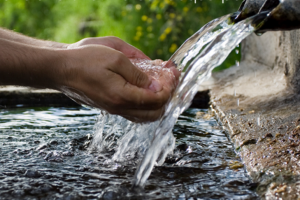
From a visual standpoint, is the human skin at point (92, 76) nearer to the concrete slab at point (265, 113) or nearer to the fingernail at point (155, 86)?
the fingernail at point (155, 86)

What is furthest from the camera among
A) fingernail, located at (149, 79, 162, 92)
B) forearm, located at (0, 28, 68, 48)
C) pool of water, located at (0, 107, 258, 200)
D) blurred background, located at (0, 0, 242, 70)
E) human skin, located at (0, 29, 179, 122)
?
blurred background, located at (0, 0, 242, 70)

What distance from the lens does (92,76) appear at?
1.54 m

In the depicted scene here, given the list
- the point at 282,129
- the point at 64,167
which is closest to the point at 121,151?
the point at 64,167

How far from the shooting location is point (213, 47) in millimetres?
1829

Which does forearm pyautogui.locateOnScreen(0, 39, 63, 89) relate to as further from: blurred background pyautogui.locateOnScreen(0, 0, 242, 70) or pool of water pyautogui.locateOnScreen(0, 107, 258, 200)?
blurred background pyautogui.locateOnScreen(0, 0, 242, 70)

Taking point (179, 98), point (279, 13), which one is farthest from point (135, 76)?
point (279, 13)

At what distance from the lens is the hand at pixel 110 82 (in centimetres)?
154

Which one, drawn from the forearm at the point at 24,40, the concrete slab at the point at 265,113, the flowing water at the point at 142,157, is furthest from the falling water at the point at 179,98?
A: the forearm at the point at 24,40

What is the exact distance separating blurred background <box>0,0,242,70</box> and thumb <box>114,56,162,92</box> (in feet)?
14.4

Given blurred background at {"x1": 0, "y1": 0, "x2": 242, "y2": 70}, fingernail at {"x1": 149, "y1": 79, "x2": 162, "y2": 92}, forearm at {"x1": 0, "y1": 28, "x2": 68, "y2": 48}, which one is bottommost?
fingernail at {"x1": 149, "y1": 79, "x2": 162, "y2": 92}

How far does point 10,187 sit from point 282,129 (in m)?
1.37

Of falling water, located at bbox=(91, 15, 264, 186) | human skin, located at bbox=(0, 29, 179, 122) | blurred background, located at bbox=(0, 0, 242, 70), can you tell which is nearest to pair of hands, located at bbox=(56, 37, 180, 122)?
human skin, located at bbox=(0, 29, 179, 122)

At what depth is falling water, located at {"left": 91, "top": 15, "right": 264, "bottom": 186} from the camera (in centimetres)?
168

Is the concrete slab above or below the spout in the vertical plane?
below
